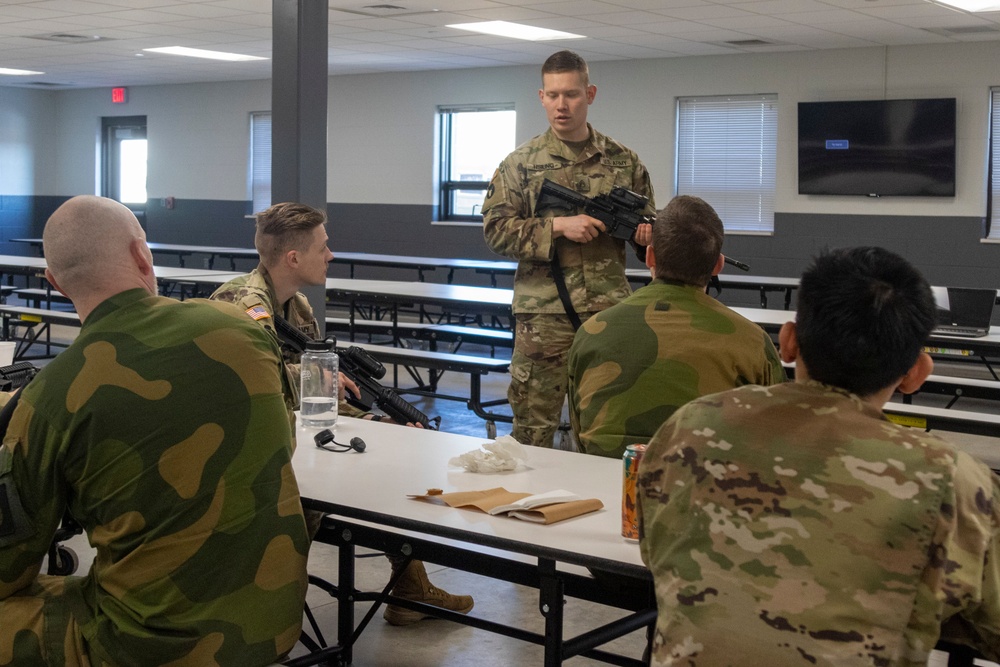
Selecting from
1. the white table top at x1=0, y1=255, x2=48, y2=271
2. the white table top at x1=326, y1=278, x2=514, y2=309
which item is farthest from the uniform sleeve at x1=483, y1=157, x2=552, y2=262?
the white table top at x1=0, y1=255, x2=48, y2=271

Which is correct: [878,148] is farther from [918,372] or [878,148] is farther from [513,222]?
[918,372]

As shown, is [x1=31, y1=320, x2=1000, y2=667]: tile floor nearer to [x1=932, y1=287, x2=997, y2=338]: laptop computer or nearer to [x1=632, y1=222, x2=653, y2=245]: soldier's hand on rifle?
[x1=632, y1=222, x2=653, y2=245]: soldier's hand on rifle

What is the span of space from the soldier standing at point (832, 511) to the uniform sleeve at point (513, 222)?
7.12 feet

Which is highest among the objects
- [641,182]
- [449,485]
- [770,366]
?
[641,182]

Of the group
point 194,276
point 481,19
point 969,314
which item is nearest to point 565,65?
point 969,314

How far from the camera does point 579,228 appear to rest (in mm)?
3416

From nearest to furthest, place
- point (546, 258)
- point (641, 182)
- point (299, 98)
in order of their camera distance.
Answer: point (546, 258) → point (641, 182) → point (299, 98)

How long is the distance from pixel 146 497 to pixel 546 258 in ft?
6.67

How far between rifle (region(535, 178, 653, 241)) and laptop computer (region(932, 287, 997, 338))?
2504 millimetres

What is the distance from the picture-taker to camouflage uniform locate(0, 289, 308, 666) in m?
1.63

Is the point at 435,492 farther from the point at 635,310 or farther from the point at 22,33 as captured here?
the point at 22,33

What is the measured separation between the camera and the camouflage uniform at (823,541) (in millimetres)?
1197

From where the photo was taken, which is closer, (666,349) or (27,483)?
(27,483)

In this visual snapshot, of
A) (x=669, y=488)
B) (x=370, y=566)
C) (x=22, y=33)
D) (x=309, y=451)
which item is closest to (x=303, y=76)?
(x=370, y=566)
